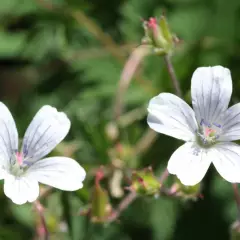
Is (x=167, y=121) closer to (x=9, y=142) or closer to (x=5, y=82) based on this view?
(x=9, y=142)

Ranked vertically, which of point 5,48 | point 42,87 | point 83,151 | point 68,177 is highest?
point 5,48

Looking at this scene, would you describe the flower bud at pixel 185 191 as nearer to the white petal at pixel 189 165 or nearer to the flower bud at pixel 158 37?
the white petal at pixel 189 165

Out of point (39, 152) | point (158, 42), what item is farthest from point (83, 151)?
point (158, 42)

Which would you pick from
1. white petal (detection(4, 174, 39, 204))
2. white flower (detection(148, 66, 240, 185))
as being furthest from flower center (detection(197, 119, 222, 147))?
white petal (detection(4, 174, 39, 204))

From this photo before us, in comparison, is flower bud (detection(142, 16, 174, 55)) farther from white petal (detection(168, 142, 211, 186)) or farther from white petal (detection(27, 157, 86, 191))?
white petal (detection(27, 157, 86, 191))

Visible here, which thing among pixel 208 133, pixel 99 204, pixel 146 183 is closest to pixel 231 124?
pixel 208 133

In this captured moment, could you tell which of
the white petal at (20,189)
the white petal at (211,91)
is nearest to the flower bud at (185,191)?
the white petal at (211,91)

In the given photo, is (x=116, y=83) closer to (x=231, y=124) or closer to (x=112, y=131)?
(x=112, y=131)
